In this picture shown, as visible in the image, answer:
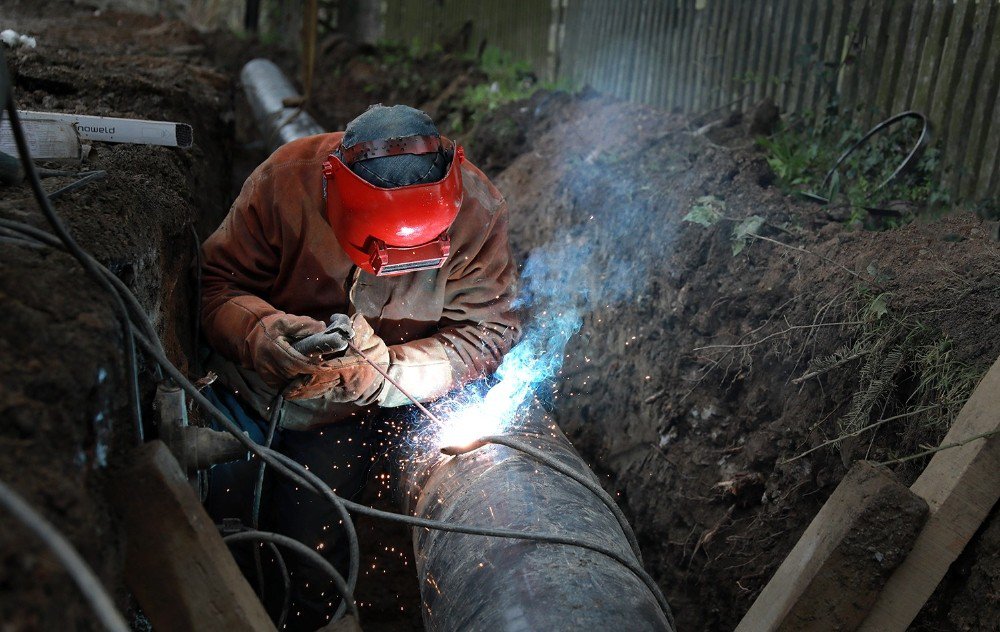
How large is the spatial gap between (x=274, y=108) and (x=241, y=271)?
3724mm

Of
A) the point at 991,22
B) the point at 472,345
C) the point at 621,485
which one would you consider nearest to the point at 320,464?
the point at 472,345

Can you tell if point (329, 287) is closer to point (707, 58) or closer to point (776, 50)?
point (776, 50)

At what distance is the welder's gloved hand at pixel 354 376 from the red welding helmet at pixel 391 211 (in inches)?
10.3

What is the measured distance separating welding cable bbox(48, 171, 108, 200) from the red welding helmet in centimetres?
70

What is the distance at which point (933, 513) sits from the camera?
7.43 ft

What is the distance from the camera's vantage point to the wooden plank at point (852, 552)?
228 cm

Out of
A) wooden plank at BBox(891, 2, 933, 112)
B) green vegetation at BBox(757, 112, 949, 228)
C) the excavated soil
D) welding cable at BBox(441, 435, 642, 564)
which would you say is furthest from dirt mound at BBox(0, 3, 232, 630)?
wooden plank at BBox(891, 2, 933, 112)

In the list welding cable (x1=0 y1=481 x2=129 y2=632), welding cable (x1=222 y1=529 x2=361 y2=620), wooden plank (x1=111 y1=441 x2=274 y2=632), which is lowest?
welding cable (x1=222 y1=529 x2=361 y2=620)

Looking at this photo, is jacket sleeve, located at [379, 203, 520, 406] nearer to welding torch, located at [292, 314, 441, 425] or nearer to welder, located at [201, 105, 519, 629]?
welder, located at [201, 105, 519, 629]

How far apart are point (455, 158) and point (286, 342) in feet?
2.86

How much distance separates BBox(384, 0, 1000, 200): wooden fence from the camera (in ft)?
13.1

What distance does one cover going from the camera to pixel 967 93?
4.01 meters

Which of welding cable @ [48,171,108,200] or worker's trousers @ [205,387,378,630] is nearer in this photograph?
welding cable @ [48,171,108,200]

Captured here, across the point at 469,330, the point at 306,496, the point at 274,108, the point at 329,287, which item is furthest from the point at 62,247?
the point at 274,108
